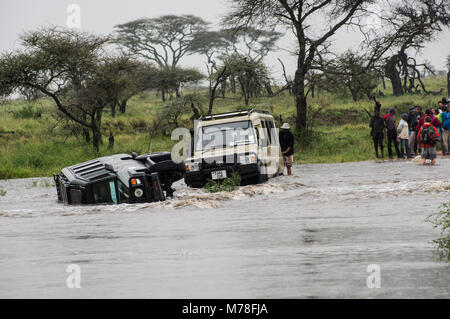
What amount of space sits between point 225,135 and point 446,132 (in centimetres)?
916

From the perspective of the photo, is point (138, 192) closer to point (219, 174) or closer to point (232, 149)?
point (219, 174)

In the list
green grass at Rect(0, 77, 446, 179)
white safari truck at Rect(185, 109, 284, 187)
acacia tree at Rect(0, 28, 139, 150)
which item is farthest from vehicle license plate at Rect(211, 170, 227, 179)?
acacia tree at Rect(0, 28, 139, 150)

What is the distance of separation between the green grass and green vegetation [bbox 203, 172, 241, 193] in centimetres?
1057

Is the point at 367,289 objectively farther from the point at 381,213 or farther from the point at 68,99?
the point at 68,99

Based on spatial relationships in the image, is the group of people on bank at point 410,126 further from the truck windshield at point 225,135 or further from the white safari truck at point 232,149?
the truck windshield at point 225,135

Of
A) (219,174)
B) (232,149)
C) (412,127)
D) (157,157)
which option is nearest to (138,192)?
(157,157)

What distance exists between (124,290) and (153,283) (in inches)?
12.9

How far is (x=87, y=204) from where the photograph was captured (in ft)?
45.7

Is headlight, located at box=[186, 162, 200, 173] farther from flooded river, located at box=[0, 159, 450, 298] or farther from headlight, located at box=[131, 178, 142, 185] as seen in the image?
headlight, located at box=[131, 178, 142, 185]

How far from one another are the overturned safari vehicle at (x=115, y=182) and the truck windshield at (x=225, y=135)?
2401mm

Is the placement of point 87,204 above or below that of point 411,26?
below

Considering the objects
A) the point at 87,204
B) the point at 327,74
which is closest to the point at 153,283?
the point at 87,204

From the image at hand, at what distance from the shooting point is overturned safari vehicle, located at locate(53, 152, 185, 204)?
1347 centimetres

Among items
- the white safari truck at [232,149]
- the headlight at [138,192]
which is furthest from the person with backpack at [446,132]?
the headlight at [138,192]
